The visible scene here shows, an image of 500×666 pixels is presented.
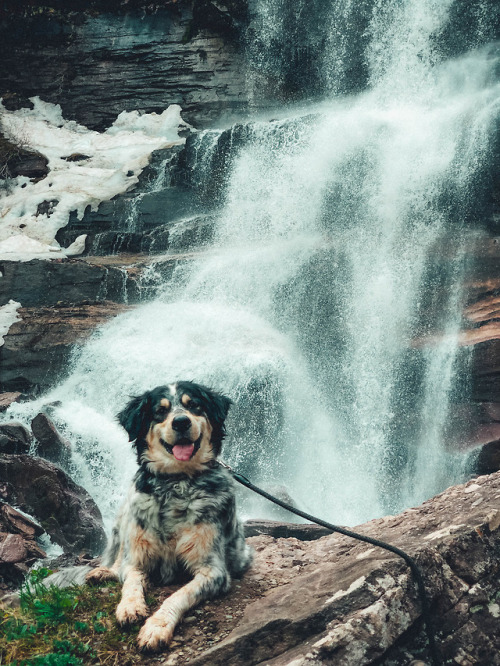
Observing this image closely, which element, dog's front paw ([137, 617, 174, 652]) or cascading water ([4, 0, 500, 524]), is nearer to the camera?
dog's front paw ([137, 617, 174, 652])

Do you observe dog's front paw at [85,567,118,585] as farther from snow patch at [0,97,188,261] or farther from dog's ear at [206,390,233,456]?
snow patch at [0,97,188,261]

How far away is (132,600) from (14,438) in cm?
744

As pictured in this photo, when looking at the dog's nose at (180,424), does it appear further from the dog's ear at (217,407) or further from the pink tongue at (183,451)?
the dog's ear at (217,407)

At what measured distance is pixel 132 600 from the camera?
2953mm

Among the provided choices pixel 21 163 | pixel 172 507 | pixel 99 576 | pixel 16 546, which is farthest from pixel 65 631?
pixel 21 163

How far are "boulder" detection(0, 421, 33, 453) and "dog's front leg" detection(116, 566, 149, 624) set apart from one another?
6871 mm

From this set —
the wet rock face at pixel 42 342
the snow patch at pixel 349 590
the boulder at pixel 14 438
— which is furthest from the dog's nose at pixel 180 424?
the wet rock face at pixel 42 342

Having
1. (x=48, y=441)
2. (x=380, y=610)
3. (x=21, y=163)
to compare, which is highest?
(x=21, y=163)

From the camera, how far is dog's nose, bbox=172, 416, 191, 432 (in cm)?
338

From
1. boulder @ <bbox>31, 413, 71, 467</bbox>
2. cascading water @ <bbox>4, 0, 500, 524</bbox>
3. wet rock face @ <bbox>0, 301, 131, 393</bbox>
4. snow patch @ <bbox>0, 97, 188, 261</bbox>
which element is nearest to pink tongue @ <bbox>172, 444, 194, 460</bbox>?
cascading water @ <bbox>4, 0, 500, 524</bbox>

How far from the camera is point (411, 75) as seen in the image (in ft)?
65.2

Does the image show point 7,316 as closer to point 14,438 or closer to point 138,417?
point 14,438

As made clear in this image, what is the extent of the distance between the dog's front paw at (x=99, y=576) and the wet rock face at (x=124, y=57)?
20569mm

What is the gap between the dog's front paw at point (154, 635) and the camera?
8.70 feet
